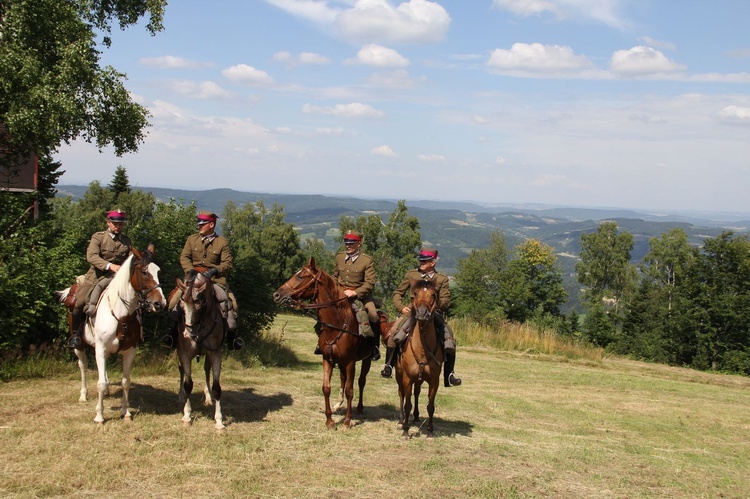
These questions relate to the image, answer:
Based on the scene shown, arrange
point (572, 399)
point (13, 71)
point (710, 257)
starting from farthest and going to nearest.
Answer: point (710, 257) → point (572, 399) → point (13, 71)

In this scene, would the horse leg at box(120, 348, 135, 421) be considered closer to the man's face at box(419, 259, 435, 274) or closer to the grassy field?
the grassy field

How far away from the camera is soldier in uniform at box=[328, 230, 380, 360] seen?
34.9 ft

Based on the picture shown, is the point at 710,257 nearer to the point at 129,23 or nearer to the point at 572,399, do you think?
the point at 572,399

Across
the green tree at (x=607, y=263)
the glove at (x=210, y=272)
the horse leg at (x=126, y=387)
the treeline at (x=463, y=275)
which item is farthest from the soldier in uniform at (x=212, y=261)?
the green tree at (x=607, y=263)

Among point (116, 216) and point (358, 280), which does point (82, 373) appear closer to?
point (116, 216)

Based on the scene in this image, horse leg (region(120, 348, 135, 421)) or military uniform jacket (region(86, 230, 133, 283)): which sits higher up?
A: military uniform jacket (region(86, 230, 133, 283))

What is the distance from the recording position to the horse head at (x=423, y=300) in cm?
912

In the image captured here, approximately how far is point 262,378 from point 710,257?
37358mm

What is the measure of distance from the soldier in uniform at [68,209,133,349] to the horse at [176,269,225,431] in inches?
62.2

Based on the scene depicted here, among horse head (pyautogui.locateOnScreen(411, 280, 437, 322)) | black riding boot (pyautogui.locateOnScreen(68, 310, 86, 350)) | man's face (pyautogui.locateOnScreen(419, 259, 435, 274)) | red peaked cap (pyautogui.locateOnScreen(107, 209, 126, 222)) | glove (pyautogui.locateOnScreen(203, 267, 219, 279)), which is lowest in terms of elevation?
black riding boot (pyautogui.locateOnScreen(68, 310, 86, 350))

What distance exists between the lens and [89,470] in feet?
24.4

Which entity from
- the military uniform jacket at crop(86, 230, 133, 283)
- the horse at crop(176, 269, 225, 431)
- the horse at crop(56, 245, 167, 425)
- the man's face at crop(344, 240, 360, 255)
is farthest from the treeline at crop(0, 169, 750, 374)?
the man's face at crop(344, 240, 360, 255)

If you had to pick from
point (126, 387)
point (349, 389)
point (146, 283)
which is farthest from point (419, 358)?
point (126, 387)

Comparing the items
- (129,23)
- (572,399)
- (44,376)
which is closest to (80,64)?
(129,23)
